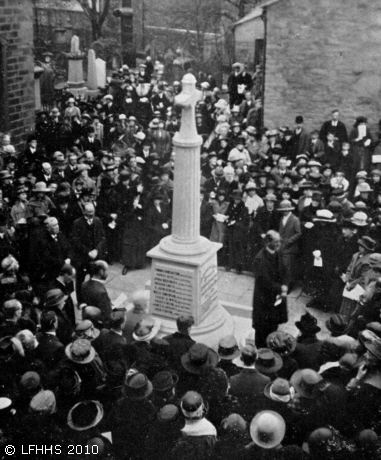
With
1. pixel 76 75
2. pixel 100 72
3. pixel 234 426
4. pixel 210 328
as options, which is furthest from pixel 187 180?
pixel 100 72

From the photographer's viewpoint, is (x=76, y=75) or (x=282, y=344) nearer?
(x=282, y=344)

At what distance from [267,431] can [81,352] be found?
1.87 m

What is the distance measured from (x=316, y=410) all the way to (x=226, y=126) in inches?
463

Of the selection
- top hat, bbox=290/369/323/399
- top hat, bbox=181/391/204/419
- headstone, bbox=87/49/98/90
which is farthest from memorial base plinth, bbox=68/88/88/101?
top hat, bbox=181/391/204/419

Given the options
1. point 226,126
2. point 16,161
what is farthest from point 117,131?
point 16,161

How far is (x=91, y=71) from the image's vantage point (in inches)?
1003

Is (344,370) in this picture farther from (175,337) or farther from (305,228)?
(305,228)

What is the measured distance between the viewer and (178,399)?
5.63 meters

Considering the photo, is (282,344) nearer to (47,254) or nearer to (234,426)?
(234,426)

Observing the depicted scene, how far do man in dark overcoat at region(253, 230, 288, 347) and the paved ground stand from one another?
0.70 metres

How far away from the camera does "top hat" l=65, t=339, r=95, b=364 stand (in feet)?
18.4

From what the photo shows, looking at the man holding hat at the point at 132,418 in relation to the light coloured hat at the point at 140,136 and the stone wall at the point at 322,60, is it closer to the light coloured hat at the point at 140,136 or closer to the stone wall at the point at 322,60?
the light coloured hat at the point at 140,136

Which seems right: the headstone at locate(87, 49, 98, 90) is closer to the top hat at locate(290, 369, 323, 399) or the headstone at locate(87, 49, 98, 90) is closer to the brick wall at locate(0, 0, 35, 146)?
the brick wall at locate(0, 0, 35, 146)

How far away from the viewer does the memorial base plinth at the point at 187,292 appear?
8.19 meters
